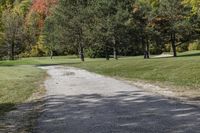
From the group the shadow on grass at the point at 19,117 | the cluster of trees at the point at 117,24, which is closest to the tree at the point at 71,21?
the cluster of trees at the point at 117,24

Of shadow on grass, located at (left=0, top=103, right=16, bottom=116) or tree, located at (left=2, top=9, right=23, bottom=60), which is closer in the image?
shadow on grass, located at (left=0, top=103, right=16, bottom=116)

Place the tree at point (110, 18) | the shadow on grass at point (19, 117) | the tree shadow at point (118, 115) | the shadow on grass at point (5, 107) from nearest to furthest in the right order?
the tree shadow at point (118, 115) < the shadow on grass at point (19, 117) < the shadow on grass at point (5, 107) < the tree at point (110, 18)

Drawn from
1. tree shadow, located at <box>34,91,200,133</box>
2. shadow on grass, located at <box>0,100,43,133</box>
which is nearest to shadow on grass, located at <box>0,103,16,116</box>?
shadow on grass, located at <box>0,100,43,133</box>

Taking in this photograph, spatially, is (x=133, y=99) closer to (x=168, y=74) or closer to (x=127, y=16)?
(x=168, y=74)

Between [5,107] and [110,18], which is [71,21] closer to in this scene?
[110,18]

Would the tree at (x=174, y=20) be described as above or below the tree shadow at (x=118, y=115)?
above

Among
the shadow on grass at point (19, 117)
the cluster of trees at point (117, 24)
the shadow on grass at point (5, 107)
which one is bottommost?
the shadow on grass at point (5, 107)

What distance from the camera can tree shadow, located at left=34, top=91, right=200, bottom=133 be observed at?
9.43 meters

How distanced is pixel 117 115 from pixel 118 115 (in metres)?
0.03

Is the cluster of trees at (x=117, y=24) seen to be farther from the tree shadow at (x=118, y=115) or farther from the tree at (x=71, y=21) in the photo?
the tree shadow at (x=118, y=115)

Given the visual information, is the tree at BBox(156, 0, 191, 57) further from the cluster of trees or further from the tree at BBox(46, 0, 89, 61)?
the tree at BBox(46, 0, 89, 61)

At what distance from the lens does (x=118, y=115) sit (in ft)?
36.4

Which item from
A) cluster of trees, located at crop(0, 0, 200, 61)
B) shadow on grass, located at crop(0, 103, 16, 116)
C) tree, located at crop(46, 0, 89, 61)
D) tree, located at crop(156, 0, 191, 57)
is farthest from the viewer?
tree, located at crop(156, 0, 191, 57)

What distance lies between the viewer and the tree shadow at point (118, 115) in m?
9.43
